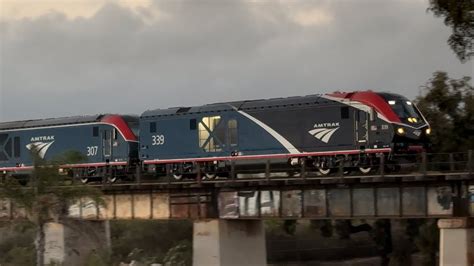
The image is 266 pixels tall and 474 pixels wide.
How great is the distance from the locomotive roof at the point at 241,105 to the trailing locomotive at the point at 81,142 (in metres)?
2.15

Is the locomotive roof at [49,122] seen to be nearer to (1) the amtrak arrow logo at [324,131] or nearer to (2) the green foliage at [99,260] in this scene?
(2) the green foliage at [99,260]

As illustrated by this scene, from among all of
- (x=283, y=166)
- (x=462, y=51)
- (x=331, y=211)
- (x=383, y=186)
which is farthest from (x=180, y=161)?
(x=462, y=51)

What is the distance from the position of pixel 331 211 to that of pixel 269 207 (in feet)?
10.6

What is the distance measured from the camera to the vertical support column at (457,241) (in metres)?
30.0

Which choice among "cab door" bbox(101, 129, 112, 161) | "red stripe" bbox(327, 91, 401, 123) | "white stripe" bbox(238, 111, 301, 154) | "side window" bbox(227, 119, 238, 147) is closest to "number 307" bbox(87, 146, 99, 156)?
"cab door" bbox(101, 129, 112, 161)

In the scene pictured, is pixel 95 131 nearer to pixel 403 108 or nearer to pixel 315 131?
pixel 315 131

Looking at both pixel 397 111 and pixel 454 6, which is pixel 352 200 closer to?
pixel 397 111

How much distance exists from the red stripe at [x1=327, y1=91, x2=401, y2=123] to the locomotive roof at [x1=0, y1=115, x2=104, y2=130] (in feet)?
59.3

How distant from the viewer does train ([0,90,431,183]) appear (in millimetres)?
34594

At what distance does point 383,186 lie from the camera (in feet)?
104

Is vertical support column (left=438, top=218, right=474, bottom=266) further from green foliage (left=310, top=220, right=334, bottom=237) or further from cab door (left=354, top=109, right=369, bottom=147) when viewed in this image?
green foliage (left=310, top=220, right=334, bottom=237)

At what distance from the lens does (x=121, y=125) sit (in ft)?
149

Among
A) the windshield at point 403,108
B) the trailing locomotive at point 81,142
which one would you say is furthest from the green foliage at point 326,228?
the windshield at point 403,108

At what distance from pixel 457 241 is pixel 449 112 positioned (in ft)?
46.0
